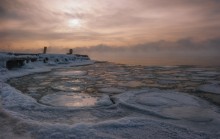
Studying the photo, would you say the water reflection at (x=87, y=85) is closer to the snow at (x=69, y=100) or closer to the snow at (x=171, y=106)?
the snow at (x=69, y=100)

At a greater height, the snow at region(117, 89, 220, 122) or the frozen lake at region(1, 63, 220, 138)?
the snow at region(117, 89, 220, 122)

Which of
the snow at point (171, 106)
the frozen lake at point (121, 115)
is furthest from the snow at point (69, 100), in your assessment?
the snow at point (171, 106)

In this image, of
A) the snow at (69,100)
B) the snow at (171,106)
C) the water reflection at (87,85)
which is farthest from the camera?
the water reflection at (87,85)

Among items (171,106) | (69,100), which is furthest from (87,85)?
(171,106)

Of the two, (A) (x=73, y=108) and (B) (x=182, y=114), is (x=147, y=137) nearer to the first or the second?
(B) (x=182, y=114)

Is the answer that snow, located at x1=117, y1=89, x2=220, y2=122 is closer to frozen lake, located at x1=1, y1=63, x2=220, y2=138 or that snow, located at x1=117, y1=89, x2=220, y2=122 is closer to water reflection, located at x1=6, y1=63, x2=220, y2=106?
frozen lake, located at x1=1, y1=63, x2=220, y2=138

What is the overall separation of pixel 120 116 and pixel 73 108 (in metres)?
1.12

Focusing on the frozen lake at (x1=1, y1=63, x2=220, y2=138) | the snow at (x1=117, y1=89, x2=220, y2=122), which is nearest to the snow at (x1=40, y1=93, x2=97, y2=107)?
the frozen lake at (x1=1, y1=63, x2=220, y2=138)

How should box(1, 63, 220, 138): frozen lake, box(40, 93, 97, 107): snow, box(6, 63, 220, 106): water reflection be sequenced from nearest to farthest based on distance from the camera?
box(1, 63, 220, 138): frozen lake < box(40, 93, 97, 107): snow < box(6, 63, 220, 106): water reflection

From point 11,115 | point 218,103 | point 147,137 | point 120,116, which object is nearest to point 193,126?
point 147,137

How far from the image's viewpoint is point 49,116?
409 centimetres

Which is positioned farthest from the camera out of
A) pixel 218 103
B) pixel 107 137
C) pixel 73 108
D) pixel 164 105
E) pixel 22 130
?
pixel 218 103

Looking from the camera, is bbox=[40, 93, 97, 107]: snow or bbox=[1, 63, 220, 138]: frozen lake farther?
bbox=[40, 93, 97, 107]: snow

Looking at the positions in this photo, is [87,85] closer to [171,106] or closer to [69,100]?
[69,100]
